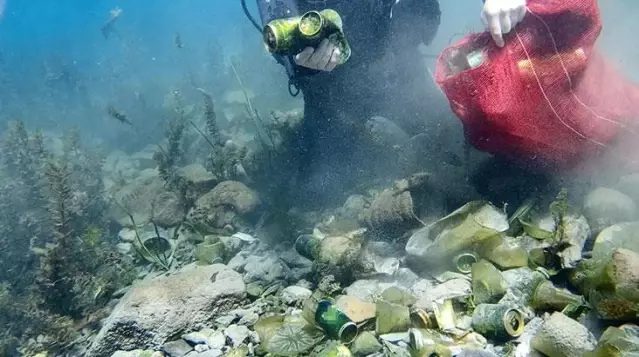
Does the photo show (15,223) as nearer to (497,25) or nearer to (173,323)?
(173,323)

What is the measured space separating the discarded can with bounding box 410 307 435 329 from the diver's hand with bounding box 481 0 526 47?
222cm

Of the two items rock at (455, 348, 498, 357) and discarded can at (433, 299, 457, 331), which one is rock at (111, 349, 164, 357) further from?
rock at (455, 348, 498, 357)

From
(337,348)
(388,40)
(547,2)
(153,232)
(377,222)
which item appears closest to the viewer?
(337,348)

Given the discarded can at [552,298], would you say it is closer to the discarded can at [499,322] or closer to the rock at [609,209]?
the discarded can at [499,322]

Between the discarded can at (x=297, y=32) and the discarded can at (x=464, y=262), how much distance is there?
6.98 ft

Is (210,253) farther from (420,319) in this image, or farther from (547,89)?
(547,89)

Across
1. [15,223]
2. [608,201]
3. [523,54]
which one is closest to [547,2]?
[523,54]

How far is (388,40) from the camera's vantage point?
659 centimetres

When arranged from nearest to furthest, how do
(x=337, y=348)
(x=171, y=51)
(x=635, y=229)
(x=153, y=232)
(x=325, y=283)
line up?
(x=337, y=348) → (x=635, y=229) → (x=325, y=283) → (x=153, y=232) → (x=171, y=51)

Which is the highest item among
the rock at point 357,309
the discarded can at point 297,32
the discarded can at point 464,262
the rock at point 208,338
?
the discarded can at point 297,32

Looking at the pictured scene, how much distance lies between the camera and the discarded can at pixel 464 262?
305 cm

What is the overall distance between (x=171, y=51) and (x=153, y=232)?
2901 cm

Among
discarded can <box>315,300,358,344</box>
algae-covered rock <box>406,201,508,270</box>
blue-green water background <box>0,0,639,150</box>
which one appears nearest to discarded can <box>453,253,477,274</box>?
algae-covered rock <box>406,201,508,270</box>

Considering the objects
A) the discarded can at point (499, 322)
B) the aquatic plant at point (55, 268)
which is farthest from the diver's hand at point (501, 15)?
the aquatic plant at point (55, 268)
